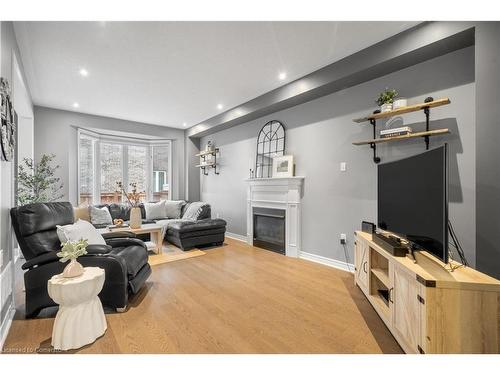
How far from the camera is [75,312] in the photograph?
1.67 metres

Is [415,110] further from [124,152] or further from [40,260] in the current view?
[124,152]

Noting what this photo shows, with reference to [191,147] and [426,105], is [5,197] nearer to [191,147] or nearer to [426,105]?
[426,105]

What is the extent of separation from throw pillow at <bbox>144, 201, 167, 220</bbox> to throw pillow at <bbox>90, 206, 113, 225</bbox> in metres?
0.81

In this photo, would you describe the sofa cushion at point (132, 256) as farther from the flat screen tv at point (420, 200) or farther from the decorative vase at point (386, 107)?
the decorative vase at point (386, 107)

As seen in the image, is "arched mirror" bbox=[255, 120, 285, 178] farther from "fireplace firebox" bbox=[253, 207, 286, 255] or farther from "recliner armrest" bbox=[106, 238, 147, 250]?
"recliner armrest" bbox=[106, 238, 147, 250]

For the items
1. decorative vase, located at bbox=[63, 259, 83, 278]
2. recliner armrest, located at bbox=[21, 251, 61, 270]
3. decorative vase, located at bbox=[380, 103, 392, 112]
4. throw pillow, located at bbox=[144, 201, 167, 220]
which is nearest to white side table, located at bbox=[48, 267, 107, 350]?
decorative vase, located at bbox=[63, 259, 83, 278]

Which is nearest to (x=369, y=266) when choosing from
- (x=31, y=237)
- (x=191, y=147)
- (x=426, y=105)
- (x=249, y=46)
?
(x=426, y=105)

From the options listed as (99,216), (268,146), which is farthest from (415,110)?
(99,216)

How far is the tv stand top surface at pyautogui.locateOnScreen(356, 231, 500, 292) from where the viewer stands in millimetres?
1312

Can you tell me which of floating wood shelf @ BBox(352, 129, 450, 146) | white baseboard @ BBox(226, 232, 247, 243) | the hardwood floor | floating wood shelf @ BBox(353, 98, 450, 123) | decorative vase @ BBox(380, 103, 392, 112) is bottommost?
the hardwood floor

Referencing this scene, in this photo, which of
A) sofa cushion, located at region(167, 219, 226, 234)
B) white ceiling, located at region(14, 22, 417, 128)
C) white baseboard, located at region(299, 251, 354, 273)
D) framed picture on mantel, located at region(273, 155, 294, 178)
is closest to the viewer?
white ceiling, located at region(14, 22, 417, 128)

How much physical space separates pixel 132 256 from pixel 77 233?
0.55 meters
